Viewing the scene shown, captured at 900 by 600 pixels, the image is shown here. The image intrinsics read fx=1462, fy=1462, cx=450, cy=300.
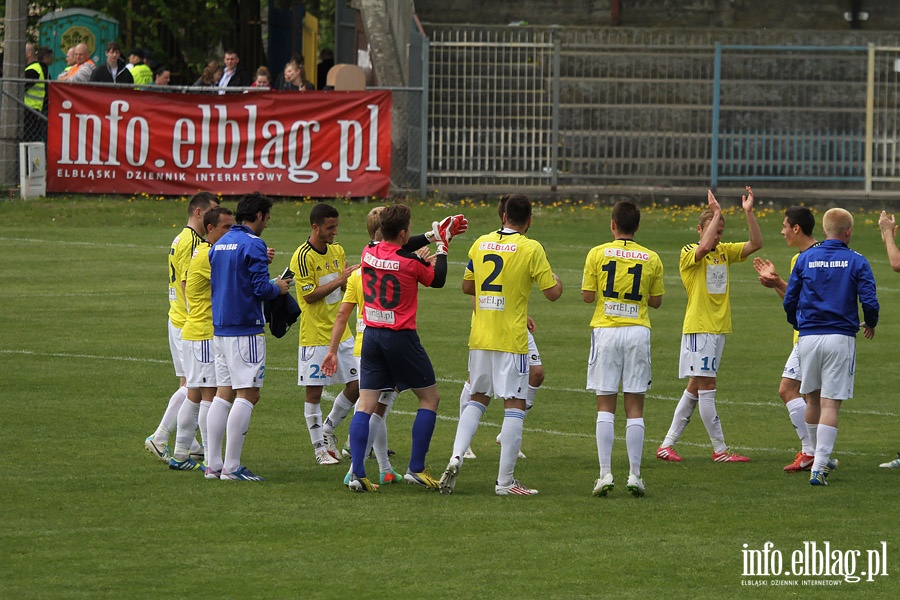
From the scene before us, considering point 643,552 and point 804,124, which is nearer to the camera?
point 643,552

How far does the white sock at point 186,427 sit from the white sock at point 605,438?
10.1 ft

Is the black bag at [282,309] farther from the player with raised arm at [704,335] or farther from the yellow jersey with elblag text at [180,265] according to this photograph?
the player with raised arm at [704,335]

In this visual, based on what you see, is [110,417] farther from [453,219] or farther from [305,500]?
[453,219]

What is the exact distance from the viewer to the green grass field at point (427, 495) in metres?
8.20

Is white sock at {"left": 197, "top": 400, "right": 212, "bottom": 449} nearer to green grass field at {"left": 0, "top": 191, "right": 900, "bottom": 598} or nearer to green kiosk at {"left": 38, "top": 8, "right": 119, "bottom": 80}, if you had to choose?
green grass field at {"left": 0, "top": 191, "right": 900, "bottom": 598}

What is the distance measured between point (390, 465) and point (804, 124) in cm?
2180

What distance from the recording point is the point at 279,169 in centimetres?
2766

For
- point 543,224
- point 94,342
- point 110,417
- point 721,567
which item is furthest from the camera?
point 543,224

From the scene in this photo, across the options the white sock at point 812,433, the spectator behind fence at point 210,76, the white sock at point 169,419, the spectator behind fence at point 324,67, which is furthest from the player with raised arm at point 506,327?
the spectator behind fence at point 324,67

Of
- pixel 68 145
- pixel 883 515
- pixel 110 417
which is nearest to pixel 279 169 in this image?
pixel 68 145

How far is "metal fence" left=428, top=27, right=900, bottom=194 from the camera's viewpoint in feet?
97.8

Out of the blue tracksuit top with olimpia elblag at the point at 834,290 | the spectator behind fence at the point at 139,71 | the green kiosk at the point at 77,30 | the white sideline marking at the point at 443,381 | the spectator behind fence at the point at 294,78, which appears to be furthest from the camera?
the green kiosk at the point at 77,30

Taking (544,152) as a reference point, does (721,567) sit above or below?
below

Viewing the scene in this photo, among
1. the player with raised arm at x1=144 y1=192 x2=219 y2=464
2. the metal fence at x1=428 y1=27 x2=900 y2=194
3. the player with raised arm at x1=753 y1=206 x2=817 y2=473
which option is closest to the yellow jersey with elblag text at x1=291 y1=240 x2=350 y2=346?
the player with raised arm at x1=144 y1=192 x2=219 y2=464
